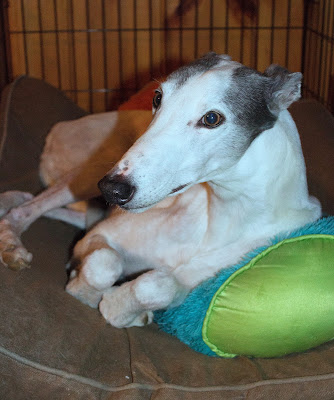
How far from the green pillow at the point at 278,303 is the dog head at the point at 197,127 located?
331 mm

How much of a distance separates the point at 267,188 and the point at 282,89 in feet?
1.04

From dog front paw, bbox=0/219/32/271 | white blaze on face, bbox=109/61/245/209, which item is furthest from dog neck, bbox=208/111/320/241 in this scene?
dog front paw, bbox=0/219/32/271

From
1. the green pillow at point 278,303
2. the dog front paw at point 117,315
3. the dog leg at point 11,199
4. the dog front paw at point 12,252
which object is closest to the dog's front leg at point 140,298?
the dog front paw at point 117,315

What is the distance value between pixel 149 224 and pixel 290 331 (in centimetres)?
67

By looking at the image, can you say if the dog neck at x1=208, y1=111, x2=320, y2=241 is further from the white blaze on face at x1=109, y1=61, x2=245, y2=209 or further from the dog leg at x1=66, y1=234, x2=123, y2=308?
the dog leg at x1=66, y1=234, x2=123, y2=308

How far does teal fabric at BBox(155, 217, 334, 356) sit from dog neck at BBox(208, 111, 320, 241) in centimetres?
→ 7

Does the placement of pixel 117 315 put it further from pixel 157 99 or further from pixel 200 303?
pixel 157 99

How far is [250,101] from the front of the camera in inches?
70.3

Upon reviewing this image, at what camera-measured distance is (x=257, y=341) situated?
185cm

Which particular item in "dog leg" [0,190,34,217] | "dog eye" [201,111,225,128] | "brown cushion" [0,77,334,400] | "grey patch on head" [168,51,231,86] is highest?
"grey patch on head" [168,51,231,86]

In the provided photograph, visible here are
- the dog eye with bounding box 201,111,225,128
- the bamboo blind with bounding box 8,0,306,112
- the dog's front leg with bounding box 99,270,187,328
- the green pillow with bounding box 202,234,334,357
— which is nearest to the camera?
the dog eye with bounding box 201,111,225,128

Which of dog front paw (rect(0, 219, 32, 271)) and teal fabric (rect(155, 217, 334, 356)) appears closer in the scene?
teal fabric (rect(155, 217, 334, 356))

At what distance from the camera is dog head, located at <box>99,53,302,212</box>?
161 cm

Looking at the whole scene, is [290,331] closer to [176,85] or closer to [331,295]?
[331,295]
